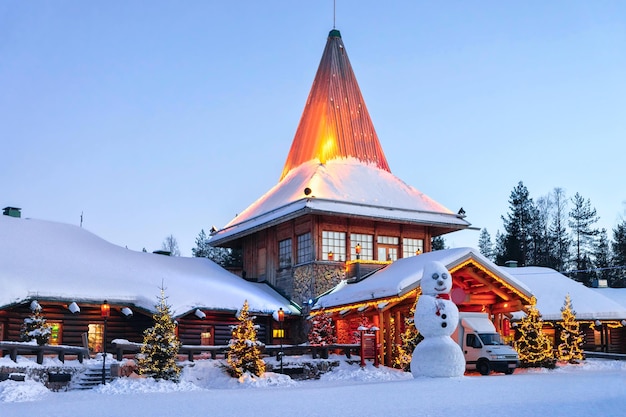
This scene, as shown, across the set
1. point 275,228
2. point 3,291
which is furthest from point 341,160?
point 3,291

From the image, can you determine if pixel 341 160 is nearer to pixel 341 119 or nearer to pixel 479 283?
pixel 341 119

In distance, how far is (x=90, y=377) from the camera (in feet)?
79.3

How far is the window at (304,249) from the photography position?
3575cm

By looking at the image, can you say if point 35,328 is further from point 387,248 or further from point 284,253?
point 387,248

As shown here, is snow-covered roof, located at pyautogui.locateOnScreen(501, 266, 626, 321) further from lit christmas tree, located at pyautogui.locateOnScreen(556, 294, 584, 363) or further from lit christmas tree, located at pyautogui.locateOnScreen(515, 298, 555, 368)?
lit christmas tree, located at pyautogui.locateOnScreen(515, 298, 555, 368)

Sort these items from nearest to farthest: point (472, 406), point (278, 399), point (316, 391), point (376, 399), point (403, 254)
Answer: point (472, 406) < point (376, 399) < point (278, 399) < point (316, 391) < point (403, 254)

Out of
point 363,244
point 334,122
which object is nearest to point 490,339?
point 363,244

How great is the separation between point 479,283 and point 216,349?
11137mm

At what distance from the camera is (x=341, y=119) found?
134 feet

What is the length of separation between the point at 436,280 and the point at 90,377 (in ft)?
37.3

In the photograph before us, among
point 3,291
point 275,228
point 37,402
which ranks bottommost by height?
point 37,402

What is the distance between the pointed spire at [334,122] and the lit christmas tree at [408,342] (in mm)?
13819

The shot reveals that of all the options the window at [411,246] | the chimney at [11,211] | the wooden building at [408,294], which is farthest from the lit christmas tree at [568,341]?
the chimney at [11,211]

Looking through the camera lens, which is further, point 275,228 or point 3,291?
point 275,228
